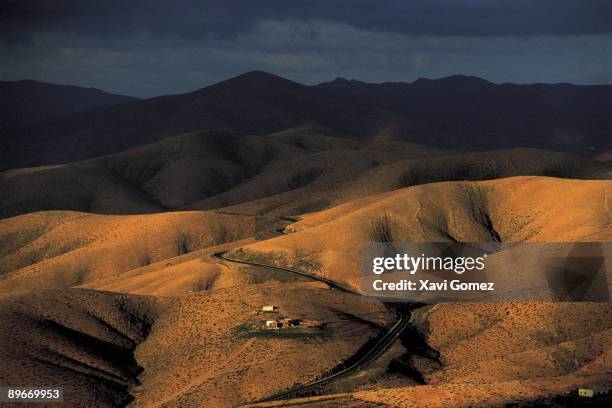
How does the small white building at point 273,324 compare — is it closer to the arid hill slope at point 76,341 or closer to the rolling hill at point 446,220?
the arid hill slope at point 76,341

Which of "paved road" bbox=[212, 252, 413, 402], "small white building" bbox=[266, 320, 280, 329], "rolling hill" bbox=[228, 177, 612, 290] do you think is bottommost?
"paved road" bbox=[212, 252, 413, 402]

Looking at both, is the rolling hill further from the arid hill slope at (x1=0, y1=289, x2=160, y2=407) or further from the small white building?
the arid hill slope at (x1=0, y1=289, x2=160, y2=407)

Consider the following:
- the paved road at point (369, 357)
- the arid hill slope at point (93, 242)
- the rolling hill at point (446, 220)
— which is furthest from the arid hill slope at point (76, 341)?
the arid hill slope at point (93, 242)

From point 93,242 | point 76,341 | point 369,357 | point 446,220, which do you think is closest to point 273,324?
point 369,357

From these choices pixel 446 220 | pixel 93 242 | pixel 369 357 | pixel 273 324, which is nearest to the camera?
pixel 369 357

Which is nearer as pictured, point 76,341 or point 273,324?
point 76,341

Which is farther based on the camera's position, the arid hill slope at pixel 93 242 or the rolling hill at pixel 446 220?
the arid hill slope at pixel 93 242

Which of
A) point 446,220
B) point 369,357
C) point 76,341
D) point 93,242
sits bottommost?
point 369,357

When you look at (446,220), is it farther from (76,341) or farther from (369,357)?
(76,341)

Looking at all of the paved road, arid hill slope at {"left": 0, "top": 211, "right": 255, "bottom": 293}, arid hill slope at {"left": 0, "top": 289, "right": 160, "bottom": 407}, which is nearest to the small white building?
the paved road

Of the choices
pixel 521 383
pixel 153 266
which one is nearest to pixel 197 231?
pixel 153 266

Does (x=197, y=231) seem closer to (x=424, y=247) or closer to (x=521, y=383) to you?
(x=424, y=247)
